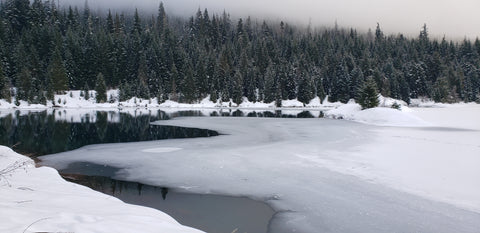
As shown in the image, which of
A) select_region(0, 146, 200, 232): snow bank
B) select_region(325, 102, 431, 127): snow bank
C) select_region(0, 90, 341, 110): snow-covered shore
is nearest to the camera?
select_region(0, 146, 200, 232): snow bank

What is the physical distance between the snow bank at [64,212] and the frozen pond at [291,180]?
279 cm

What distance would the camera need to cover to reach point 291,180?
10773mm

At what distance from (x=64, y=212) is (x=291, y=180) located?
23.6 ft

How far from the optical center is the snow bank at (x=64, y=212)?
4617 mm

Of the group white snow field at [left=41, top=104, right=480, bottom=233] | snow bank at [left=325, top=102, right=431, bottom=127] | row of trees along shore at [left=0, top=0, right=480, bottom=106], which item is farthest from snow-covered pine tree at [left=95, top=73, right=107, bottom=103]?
white snow field at [left=41, top=104, right=480, bottom=233]

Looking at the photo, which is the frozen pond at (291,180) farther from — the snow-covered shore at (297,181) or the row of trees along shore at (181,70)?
the row of trees along shore at (181,70)

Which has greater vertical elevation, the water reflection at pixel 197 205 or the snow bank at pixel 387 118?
the snow bank at pixel 387 118

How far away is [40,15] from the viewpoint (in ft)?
331

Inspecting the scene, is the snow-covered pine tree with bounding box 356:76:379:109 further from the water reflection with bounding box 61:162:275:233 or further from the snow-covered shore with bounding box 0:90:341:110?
the snow-covered shore with bounding box 0:90:341:110

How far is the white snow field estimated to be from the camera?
24.4 ft

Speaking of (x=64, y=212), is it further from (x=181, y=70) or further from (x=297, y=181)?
(x=181, y=70)

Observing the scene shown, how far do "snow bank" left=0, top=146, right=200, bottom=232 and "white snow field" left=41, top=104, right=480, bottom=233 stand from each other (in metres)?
2.88

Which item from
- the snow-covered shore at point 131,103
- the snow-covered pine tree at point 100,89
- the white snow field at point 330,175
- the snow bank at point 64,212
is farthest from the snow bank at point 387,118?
the snow-covered pine tree at point 100,89

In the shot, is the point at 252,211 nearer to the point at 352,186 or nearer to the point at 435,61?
the point at 352,186
